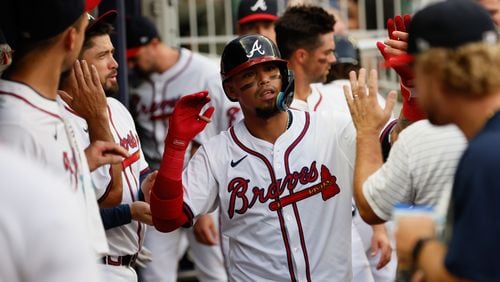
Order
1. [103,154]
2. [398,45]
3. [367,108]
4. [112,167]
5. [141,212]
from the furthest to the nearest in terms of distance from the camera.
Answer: [141,212] < [112,167] < [398,45] < [367,108] < [103,154]

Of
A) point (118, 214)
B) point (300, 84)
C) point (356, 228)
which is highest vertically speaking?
point (300, 84)

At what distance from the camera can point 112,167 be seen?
483 cm

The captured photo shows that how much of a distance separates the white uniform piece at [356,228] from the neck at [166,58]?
1575 mm

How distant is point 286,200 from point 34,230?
239cm

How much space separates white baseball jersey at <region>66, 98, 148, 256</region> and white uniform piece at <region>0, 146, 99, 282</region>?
248 cm

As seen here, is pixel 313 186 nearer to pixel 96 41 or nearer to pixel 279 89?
pixel 279 89

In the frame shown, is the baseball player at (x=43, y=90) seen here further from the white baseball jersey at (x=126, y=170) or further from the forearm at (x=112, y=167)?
the white baseball jersey at (x=126, y=170)

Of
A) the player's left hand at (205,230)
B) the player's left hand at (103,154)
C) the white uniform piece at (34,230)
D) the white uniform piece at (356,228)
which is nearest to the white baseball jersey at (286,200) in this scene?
the player's left hand at (103,154)

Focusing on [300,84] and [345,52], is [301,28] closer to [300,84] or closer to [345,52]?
[300,84]

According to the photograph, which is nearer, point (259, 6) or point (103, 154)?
point (103, 154)

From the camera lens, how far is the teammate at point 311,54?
6527 millimetres

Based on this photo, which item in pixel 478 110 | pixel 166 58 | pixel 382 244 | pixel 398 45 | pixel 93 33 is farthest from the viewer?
pixel 166 58

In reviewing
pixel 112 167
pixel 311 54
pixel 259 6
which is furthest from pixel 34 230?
pixel 259 6

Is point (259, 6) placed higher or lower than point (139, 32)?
higher
